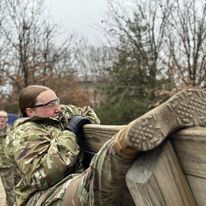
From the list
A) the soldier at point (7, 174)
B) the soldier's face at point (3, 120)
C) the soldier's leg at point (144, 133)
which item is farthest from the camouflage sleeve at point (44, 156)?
the soldier's face at point (3, 120)

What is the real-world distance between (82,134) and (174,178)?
54.8 inches

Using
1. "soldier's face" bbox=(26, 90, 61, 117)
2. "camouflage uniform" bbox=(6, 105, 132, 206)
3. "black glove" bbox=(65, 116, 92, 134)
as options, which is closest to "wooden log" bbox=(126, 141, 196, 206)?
"camouflage uniform" bbox=(6, 105, 132, 206)

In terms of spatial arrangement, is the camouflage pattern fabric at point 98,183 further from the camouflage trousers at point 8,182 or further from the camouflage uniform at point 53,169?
the camouflage trousers at point 8,182

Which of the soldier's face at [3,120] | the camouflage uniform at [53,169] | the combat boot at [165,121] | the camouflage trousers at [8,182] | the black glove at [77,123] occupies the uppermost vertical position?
the combat boot at [165,121]

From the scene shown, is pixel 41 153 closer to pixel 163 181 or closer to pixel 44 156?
pixel 44 156

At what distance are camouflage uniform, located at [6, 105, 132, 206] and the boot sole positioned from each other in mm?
362

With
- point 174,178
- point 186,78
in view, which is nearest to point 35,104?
point 174,178

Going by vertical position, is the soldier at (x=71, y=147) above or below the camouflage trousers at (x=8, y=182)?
above

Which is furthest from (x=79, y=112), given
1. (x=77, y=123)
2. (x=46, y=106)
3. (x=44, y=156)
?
(x=44, y=156)

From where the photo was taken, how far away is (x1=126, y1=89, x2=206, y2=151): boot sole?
1853 mm

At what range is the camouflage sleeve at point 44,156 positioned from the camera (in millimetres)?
2893

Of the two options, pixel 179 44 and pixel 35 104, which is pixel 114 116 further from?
pixel 35 104

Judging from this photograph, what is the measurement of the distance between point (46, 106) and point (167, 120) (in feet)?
5.48

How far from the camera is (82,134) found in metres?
3.24
